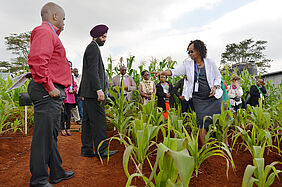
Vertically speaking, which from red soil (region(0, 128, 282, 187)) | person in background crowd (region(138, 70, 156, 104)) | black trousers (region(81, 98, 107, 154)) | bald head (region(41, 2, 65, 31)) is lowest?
red soil (region(0, 128, 282, 187))

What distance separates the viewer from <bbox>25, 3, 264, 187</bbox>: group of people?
155 cm

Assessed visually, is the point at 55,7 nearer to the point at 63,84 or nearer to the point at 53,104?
the point at 63,84

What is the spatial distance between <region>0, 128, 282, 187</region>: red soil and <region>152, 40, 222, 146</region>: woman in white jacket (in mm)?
591

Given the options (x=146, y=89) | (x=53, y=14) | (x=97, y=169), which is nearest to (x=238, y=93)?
(x=146, y=89)

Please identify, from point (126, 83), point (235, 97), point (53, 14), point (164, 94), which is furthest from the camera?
point (126, 83)

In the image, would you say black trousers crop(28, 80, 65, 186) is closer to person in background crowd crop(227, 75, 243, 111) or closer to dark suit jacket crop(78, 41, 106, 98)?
dark suit jacket crop(78, 41, 106, 98)

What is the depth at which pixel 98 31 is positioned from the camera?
244 cm

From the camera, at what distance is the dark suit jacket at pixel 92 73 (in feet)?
7.41

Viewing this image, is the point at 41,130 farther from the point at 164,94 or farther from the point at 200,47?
the point at 164,94

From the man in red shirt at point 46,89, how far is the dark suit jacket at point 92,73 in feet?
1.66

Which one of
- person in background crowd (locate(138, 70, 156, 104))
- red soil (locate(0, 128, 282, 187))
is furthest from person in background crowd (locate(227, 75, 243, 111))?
red soil (locate(0, 128, 282, 187))

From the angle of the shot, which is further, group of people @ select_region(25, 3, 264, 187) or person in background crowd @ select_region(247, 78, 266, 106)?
person in background crowd @ select_region(247, 78, 266, 106)

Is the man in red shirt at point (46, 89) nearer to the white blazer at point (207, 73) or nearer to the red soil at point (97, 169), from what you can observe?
the red soil at point (97, 169)

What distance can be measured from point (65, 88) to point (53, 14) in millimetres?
689
